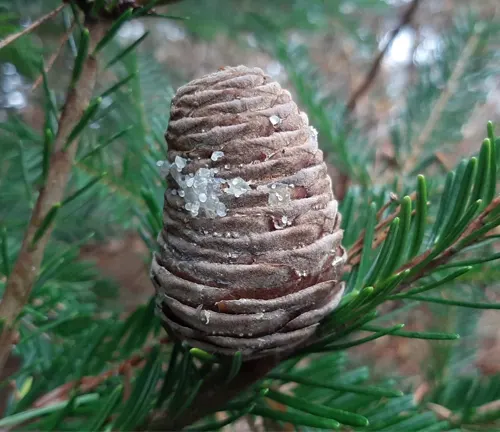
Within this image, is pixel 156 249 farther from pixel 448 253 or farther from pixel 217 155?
pixel 448 253

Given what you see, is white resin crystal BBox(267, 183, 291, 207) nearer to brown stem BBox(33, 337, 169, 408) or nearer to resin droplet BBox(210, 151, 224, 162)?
resin droplet BBox(210, 151, 224, 162)

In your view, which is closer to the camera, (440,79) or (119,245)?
(440,79)

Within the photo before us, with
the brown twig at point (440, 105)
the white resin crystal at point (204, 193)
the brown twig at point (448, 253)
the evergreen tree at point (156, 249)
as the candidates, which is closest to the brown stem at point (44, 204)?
the evergreen tree at point (156, 249)

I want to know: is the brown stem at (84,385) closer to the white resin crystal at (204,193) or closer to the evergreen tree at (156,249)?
the evergreen tree at (156,249)

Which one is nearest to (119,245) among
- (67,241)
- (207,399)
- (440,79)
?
(67,241)

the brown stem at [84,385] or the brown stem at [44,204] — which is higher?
the brown stem at [44,204]

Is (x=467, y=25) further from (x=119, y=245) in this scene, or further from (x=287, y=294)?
(x=119, y=245)
